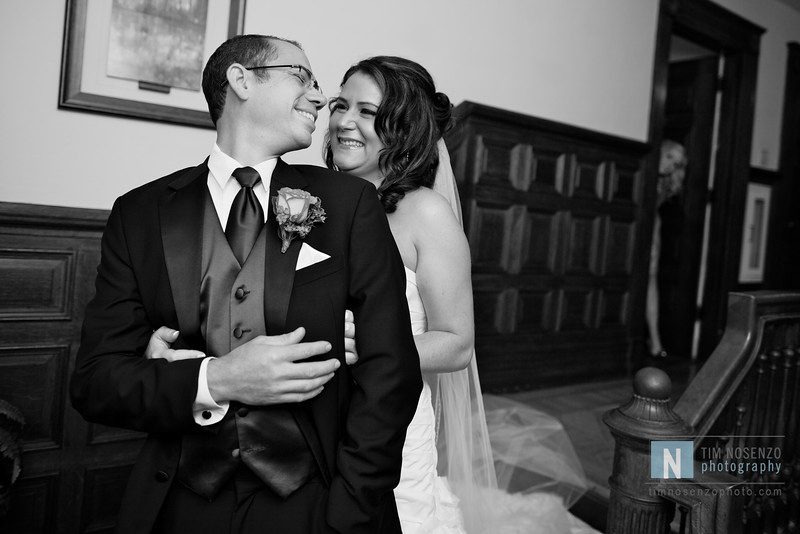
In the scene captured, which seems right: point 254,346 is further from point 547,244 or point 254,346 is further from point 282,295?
point 547,244

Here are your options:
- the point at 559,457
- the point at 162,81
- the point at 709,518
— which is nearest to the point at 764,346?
the point at 709,518

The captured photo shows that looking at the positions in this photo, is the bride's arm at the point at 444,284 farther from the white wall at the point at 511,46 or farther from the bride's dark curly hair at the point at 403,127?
the white wall at the point at 511,46

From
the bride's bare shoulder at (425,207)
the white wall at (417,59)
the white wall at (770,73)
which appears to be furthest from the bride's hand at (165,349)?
the white wall at (770,73)

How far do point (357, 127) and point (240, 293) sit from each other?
1017 millimetres

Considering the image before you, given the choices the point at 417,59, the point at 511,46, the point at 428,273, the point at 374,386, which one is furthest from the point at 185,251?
the point at 511,46

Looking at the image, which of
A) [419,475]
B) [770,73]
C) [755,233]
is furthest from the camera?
[755,233]

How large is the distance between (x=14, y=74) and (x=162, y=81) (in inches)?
23.1

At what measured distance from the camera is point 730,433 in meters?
2.20

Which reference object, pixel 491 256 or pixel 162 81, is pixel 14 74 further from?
pixel 491 256

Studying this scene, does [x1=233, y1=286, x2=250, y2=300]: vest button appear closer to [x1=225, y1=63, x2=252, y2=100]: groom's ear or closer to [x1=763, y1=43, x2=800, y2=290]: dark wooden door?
[x1=225, y1=63, x2=252, y2=100]: groom's ear

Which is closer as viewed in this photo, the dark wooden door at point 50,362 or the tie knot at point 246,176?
the tie knot at point 246,176

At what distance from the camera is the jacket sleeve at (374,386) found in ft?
4.11

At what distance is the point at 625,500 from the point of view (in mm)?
1933

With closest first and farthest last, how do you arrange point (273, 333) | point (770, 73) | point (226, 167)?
point (273, 333)
point (226, 167)
point (770, 73)
